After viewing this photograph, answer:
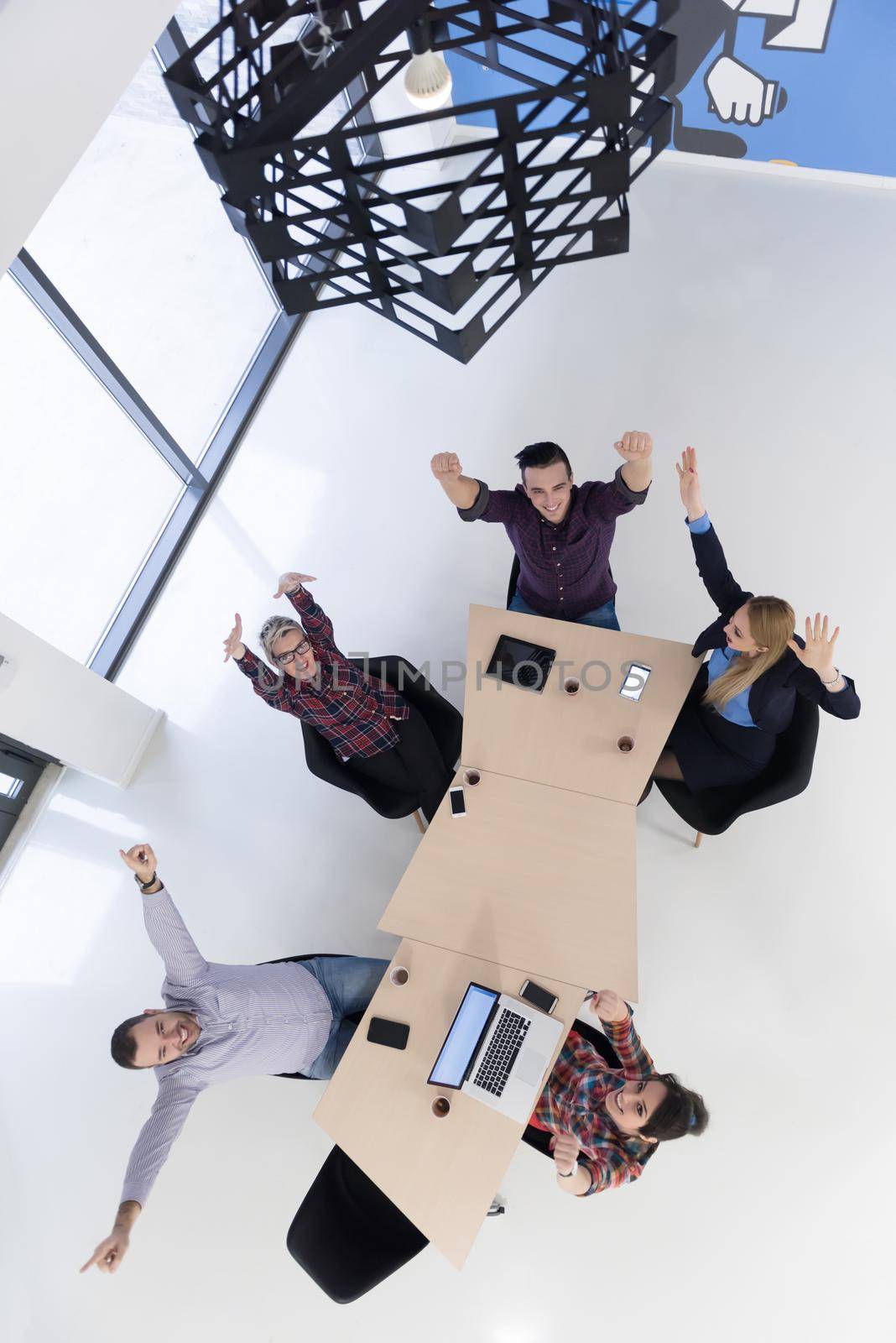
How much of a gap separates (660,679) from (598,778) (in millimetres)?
431

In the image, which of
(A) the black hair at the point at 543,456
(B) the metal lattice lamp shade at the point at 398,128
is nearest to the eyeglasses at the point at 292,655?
(A) the black hair at the point at 543,456

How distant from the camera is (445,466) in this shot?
9.53 feet

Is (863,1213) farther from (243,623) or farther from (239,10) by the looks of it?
(239,10)

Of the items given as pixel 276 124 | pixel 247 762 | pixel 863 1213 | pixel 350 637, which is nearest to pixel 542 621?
pixel 350 637

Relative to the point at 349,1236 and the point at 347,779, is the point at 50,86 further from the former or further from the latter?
the point at 349,1236

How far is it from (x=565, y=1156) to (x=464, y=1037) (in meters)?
0.43

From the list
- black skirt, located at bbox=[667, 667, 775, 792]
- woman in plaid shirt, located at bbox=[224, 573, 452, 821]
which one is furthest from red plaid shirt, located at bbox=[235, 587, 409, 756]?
black skirt, located at bbox=[667, 667, 775, 792]

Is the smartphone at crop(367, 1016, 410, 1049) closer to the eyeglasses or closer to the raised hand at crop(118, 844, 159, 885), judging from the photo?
the raised hand at crop(118, 844, 159, 885)

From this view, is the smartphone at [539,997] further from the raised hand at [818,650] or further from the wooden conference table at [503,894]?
the raised hand at [818,650]

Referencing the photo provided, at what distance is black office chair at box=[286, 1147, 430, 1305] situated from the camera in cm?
264

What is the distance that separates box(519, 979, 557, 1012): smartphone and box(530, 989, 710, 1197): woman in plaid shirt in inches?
5.0

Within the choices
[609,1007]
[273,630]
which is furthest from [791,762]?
[273,630]

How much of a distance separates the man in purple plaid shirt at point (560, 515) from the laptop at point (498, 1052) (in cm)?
148

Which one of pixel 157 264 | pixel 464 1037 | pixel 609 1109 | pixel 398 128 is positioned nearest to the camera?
pixel 398 128
